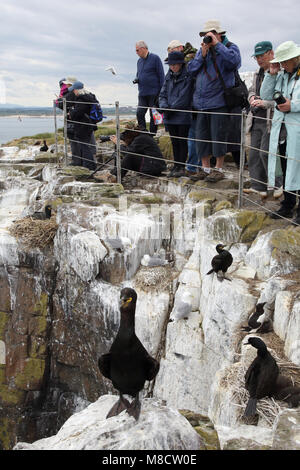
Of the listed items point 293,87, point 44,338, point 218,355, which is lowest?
point 44,338

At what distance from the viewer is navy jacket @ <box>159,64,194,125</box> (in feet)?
22.6

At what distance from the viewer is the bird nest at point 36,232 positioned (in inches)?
277

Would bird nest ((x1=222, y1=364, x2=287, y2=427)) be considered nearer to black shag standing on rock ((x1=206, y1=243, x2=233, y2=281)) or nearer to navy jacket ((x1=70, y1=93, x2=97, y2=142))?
black shag standing on rock ((x1=206, y1=243, x2=233, y2=281))

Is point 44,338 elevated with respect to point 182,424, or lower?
lower

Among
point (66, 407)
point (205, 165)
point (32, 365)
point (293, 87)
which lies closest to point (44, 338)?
point (32, 365)

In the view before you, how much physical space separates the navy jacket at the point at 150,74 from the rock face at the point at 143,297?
1.76 meters

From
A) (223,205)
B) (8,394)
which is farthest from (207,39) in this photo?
(8,394)

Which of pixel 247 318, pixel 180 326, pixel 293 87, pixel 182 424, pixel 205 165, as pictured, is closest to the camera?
pixel 182 424

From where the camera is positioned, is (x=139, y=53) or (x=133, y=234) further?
(x=139, y=53)

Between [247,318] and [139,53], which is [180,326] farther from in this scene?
[139,53]

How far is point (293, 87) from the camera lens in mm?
4988

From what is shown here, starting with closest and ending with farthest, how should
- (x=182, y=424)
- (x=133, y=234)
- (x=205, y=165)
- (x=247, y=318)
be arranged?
(x=182, y=424)
(x=247, y=318)
(x=133, y=234)
(x=205, y=165)

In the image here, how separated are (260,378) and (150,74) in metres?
6.19

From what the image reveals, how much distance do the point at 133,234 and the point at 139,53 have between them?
3.70m
